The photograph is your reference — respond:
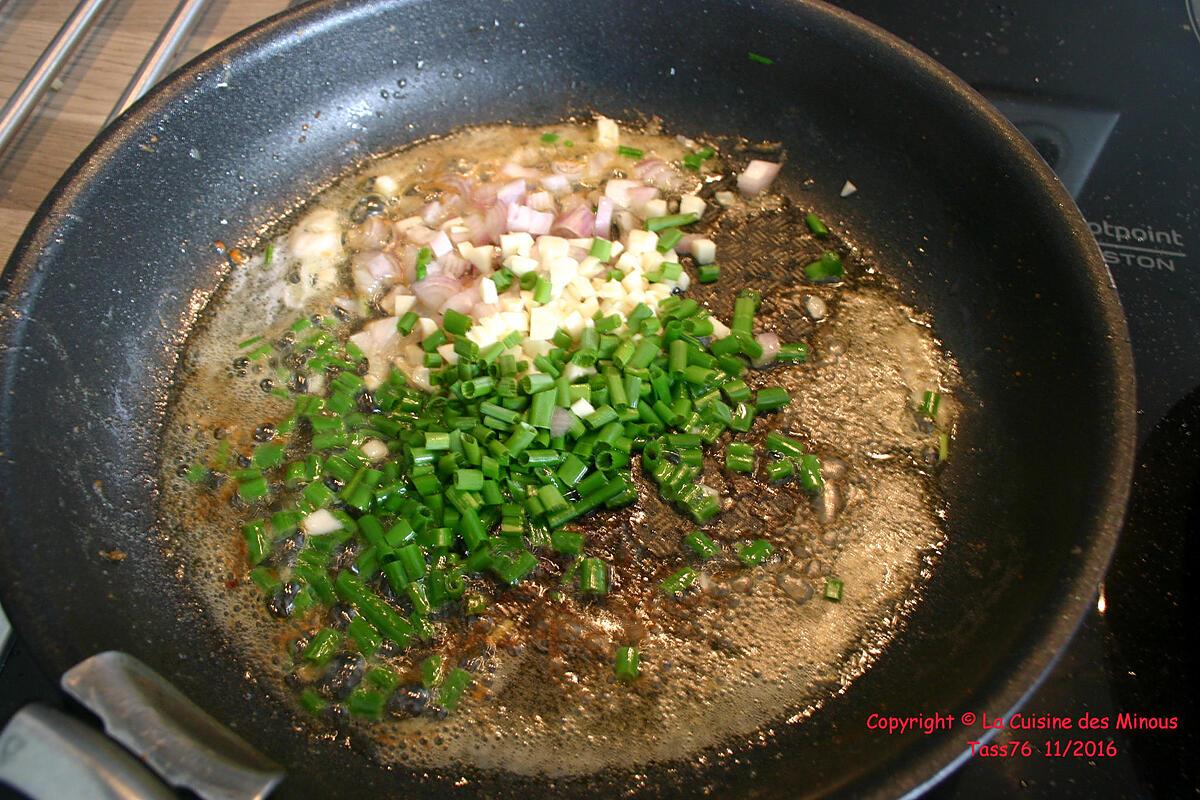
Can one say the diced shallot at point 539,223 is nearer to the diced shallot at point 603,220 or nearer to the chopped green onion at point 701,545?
the diced shallot at point 603,220

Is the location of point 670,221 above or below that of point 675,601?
above

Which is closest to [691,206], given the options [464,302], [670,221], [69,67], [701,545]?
[670,221]

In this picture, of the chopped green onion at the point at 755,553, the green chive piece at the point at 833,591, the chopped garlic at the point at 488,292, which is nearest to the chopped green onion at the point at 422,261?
the chopped garlic at the point at 488,292

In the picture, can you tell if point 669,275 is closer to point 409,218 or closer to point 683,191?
point 683,191

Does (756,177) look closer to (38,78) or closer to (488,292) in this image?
(488,292)

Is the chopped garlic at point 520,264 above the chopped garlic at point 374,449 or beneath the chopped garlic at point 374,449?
above

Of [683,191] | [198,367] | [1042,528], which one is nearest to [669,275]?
A: [683,191]
